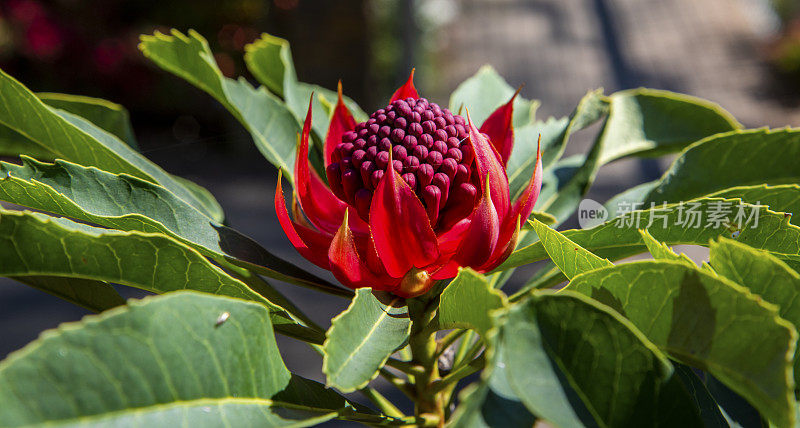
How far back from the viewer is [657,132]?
1.01 meters

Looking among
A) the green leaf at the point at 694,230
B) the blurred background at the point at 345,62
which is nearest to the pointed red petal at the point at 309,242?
the green leaf at the point at 694,230

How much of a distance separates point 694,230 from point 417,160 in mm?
284

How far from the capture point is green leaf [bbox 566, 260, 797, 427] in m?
0.45

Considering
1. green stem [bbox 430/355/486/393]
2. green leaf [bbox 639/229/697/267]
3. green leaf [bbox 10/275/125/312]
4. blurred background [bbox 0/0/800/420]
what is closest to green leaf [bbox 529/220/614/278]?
green leaf [bbox 639/229/697/267]

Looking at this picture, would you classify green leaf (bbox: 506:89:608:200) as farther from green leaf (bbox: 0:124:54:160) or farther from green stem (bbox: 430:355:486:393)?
green leaf (bbox: 0:124:54:160)

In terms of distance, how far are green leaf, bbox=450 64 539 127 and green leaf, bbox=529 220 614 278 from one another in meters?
0.46

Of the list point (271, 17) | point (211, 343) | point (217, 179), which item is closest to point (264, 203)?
point (217, 179)

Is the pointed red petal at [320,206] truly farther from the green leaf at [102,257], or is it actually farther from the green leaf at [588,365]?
the green leaf at [588,365]

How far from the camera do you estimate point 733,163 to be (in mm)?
859

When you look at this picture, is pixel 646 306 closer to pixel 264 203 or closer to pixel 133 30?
pixel 264 203

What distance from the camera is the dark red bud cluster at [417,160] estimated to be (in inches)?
27.2

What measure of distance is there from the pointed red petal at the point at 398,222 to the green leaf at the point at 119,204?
17 cm

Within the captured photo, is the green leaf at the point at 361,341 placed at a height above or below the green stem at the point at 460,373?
above

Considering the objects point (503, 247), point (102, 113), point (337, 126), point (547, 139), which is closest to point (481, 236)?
point (503, 247)
